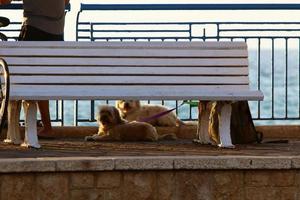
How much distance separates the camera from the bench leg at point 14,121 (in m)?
11.6

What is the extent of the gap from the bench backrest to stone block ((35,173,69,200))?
6.32ft

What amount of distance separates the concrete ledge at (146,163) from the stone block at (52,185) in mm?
58

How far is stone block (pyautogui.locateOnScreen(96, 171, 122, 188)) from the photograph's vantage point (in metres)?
8.94

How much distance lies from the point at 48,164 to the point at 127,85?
2396 mm

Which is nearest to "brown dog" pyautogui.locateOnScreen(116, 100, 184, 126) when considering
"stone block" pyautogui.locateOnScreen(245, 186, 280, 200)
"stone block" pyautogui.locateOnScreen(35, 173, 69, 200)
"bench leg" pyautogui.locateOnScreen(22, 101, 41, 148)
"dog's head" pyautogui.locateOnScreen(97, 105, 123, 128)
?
"dog's head" pyautogui.locateOnScreen(97, 105, 123, 128)

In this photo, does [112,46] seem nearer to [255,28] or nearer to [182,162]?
[182,162]

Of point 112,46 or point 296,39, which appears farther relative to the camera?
point 296,39

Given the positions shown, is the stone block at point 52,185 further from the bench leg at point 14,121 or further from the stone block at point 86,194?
the bench leg at point 14,121

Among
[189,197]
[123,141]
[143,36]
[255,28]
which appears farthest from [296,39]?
[189,197]

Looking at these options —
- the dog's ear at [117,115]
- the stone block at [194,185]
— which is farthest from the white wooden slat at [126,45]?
the stone block at [194,185]

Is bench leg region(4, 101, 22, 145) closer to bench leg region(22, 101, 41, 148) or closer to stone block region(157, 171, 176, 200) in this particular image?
bench leg region(22, 101, 41, 148)

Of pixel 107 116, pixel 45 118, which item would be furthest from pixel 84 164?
pixel 107 116

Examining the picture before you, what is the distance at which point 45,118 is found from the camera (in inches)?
497

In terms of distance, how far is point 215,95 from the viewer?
10984 millimetres
